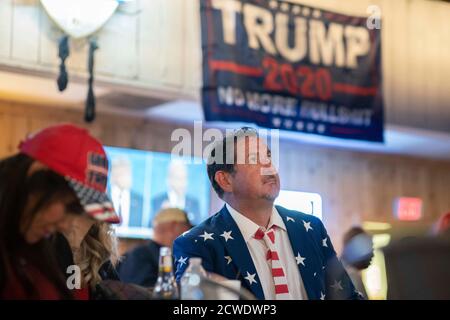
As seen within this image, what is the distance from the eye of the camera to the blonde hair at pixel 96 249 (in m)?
2.85

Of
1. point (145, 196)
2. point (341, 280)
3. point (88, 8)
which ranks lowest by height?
point (341, 280)

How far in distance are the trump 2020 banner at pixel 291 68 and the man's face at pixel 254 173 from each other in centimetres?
233

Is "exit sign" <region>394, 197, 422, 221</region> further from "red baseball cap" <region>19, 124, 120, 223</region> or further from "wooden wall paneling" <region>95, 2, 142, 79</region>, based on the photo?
"red baseball cap" <region>19, 124, 120, 223</region>

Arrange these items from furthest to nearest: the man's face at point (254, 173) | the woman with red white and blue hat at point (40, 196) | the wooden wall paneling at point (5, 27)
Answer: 1. the wooden wall paneling at point (5, 27)
2. the man's face at point (254, 173)
3. the woman with red white and blue hat at point (40, 196)

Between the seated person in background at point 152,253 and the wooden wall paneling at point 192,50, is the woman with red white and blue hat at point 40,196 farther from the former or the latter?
the wooden wall paneling at point 192,50

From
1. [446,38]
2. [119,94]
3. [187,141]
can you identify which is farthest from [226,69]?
[446,38]

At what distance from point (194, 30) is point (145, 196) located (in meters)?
1.51

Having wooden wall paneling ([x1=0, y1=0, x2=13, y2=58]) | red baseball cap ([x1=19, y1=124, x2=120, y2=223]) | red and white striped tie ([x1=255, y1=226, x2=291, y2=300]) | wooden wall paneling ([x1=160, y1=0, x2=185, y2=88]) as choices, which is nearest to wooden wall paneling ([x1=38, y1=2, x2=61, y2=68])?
wooden wall paneling ([x1=0, y1=0, x2=13, y2=58])

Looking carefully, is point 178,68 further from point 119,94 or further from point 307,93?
point 307,93

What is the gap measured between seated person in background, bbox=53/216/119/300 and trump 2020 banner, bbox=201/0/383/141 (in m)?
2.53

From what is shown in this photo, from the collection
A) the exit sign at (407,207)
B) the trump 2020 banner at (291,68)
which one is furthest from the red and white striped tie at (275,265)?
the exit sign at (407,207)

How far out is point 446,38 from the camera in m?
6.94

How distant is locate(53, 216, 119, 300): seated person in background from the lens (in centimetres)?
277

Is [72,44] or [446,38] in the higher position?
[446,38]
